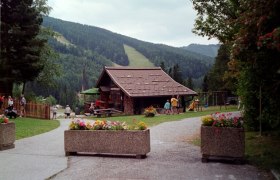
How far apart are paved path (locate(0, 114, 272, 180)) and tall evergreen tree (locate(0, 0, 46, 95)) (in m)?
18.3

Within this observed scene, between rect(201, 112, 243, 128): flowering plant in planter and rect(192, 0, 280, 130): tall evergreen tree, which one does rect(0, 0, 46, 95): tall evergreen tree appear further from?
rect(201, 112, 243, 128): flowering plant in planter

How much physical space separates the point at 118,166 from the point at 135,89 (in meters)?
26.8

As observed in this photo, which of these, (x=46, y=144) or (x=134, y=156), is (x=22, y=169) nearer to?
(x=134, y=156)

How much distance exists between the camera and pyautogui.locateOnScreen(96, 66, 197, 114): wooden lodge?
37.0 m

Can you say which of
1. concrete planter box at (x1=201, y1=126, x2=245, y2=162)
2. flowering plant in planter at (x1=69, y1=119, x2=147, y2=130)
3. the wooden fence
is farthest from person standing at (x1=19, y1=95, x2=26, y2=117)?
concrete planter box at (x1=201, y1=126, x2=245, y2=162)

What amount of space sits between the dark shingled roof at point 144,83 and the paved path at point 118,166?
2258cm

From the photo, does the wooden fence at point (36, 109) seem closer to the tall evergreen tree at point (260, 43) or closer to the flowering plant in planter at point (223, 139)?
the tall evergreen tree at point (260, 43)

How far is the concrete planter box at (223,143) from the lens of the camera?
10594 millimetres

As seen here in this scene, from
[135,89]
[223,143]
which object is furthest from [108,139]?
[135,89]

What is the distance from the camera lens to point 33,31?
106 ft

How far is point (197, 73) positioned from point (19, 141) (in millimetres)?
141149

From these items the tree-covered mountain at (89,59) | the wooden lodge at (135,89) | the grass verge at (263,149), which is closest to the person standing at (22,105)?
the wooden lodge at (135,89)

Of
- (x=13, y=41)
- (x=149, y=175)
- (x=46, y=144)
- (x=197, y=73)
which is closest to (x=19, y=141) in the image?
(x=46, y=144)

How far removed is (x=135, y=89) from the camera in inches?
1463
